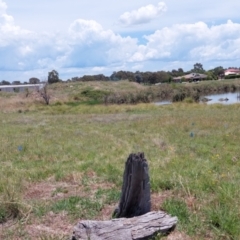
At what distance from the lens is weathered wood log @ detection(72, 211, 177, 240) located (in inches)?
142

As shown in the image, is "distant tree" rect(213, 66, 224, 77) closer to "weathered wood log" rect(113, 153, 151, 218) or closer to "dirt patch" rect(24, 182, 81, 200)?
"dirt patch" rect(24, 182, 81, 200)

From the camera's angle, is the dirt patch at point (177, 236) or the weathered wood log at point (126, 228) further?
the dirt patch at point (177, 236)

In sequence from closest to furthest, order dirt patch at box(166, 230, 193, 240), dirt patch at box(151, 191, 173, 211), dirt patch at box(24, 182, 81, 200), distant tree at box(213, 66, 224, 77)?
dirt patch at box(166, 230, 193, 240)
dirt patch at box(151, 191, 173, 211)
dirt patch at box(24, 182, 81, 200)
distant tree at box(213, 66, 224, 77)

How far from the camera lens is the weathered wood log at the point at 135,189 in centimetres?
412

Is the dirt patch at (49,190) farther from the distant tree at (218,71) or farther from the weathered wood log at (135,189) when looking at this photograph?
the distant tree at (218,71)

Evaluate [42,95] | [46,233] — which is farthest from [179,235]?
[42,95]

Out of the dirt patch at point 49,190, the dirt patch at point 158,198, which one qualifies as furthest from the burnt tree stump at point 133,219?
the dirt patch at point 49,190

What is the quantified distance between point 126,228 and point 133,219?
0.18 m

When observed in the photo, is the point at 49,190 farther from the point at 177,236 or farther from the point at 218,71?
the point at 218,71

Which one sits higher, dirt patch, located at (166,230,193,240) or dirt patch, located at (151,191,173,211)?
dirt patch, located at (151,191,173,211)

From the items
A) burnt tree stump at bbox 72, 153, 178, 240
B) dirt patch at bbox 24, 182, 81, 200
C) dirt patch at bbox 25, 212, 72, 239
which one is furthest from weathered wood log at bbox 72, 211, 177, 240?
dirt patch at bbox 24, 182, 81, 200

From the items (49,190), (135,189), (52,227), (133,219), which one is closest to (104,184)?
(49,190)

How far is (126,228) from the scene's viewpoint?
147 inches

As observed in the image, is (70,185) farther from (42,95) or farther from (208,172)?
(42,95)
